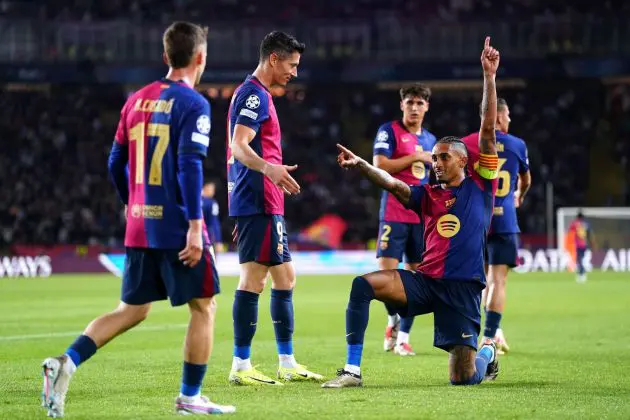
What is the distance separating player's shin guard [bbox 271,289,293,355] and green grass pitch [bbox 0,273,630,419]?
563mm

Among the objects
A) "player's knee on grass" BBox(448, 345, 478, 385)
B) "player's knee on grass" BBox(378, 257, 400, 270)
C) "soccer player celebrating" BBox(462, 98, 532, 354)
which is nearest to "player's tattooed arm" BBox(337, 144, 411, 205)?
"player's knee on grass" BBox(448, 345, 478, 385)

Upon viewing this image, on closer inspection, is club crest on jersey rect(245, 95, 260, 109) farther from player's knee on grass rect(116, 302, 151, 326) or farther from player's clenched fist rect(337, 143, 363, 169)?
player's knee on grass rect(116, 302, 151, 326)

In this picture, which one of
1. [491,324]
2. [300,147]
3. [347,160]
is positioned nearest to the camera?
[347,160]

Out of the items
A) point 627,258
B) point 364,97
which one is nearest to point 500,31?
point 364,97

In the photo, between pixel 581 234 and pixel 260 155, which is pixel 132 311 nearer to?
pixel 260 155

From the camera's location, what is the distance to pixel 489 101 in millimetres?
7918

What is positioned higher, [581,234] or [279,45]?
[279,45]

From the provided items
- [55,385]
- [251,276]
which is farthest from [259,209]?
[55,385]

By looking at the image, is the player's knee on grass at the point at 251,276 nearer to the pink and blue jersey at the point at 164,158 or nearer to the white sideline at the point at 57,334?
the pink and blue jersey at the point at 164,158

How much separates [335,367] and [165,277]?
11.5ft

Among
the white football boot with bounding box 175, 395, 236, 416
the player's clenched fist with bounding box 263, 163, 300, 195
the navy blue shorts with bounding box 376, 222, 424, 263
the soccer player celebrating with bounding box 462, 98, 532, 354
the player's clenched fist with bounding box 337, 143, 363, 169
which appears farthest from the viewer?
the navy blue shorts with bounding box 376, 222, 424, 263

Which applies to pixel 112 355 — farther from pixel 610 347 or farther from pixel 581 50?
pixel 581 50

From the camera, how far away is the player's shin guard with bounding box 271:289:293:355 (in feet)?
27.5

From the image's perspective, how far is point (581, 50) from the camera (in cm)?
3775
